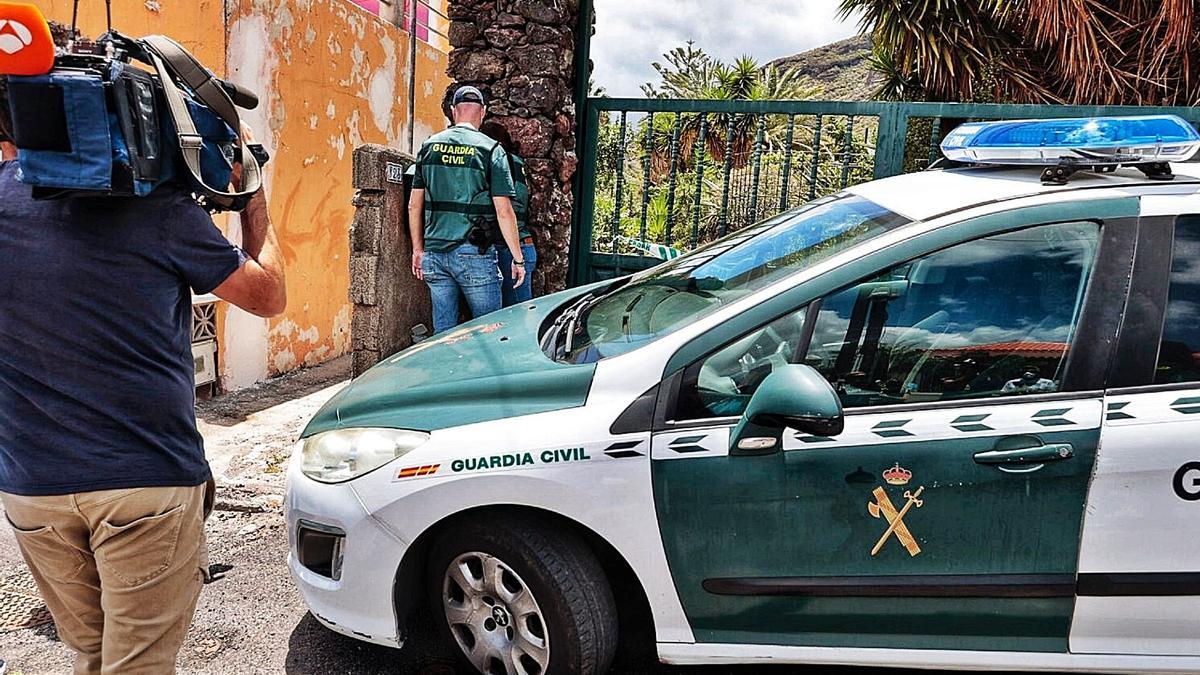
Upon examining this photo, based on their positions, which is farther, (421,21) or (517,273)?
(421,21)

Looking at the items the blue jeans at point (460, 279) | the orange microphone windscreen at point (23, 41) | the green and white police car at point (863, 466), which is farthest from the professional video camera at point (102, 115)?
the blue jeans at point (460, 279)

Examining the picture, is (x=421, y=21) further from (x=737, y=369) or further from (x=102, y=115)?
(x=102, y=115)

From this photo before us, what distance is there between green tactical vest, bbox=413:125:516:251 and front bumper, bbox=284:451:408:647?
8.31 feet

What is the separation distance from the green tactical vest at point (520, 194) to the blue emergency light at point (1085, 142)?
3.09m

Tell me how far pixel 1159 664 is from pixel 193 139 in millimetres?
2607

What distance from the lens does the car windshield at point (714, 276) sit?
252 cm

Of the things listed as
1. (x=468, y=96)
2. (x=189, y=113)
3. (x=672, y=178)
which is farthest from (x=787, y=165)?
(x=189, y=113)

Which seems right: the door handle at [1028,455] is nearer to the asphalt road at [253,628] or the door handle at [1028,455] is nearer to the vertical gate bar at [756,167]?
the asphalt road at [253,628]

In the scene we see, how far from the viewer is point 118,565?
1695mm

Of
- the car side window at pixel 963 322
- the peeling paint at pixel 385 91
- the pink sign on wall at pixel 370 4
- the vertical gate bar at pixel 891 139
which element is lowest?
the car side window at pixel 963 322

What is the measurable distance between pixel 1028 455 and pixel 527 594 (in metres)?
1.38

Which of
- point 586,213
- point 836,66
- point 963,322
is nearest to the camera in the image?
point 963,322

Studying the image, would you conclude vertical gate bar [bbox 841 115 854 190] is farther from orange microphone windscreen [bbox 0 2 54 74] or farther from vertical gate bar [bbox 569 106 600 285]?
orange microphone windscreen [bbox 0 2 54 74]

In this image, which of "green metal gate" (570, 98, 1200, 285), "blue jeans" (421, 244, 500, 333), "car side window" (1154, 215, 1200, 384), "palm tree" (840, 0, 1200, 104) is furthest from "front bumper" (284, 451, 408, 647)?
"palm tree" (840, 0, 1200, 104)
